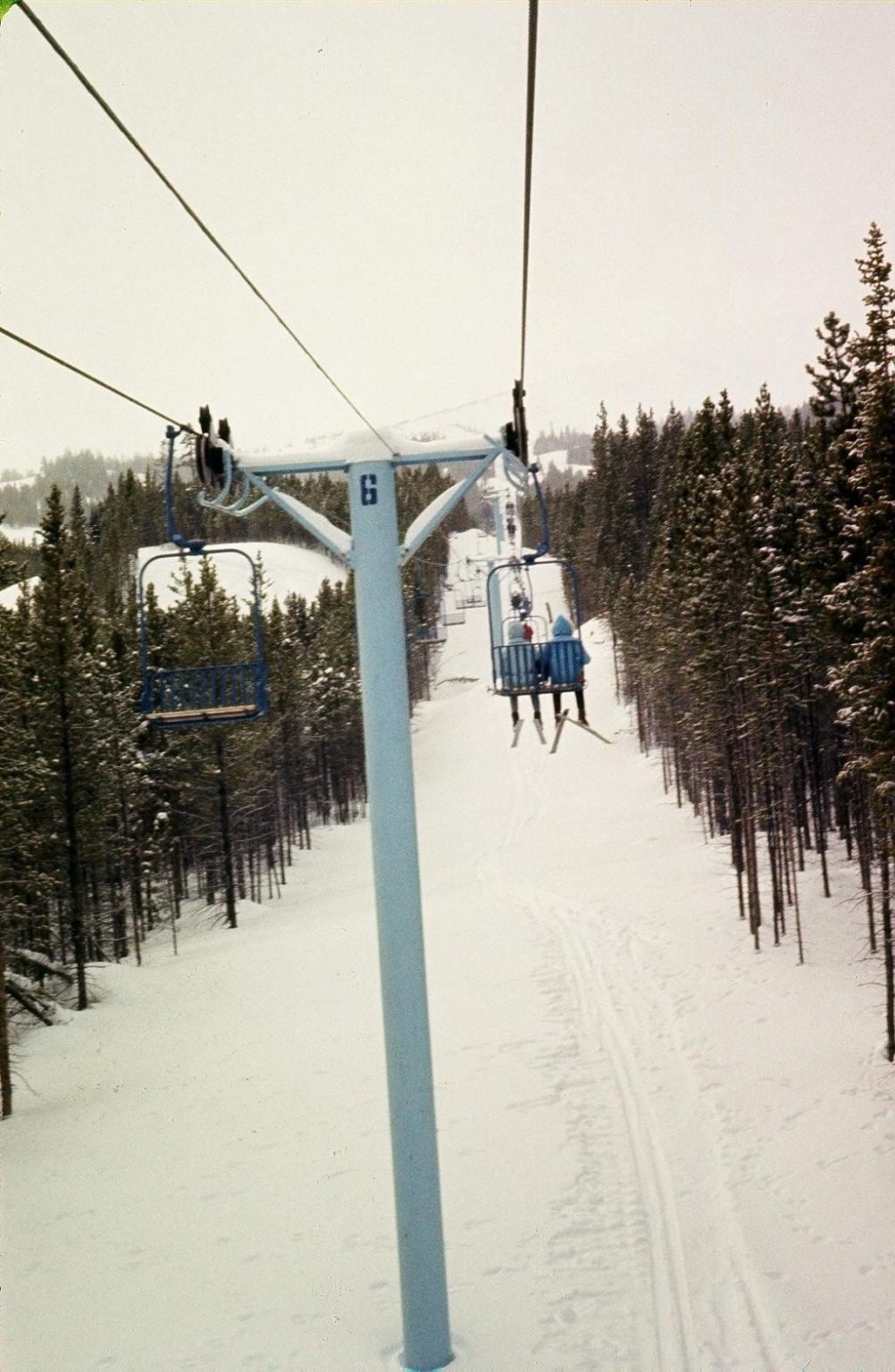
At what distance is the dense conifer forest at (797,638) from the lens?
47.6 feet

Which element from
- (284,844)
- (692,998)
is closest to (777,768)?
(692,998)

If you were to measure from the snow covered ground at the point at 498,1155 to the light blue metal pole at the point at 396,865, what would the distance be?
80.6 inches

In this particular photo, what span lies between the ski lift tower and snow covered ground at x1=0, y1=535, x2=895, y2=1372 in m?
2.15

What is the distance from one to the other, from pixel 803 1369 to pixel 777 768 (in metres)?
16.1

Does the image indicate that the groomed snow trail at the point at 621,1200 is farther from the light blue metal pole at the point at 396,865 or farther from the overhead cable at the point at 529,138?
the overhead cable at the point at 529,138

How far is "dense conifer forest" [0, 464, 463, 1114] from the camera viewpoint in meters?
19.4

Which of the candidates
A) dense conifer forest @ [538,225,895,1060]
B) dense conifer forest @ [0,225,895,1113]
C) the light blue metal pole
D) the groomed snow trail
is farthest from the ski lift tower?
dense conifer forest @ [538,225,895,1060]

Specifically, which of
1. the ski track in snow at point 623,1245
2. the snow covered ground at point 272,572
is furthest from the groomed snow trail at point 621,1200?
the snow covered ground at point 272,572

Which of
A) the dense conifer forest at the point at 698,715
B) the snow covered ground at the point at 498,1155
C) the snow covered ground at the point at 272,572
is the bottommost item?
the snow covered ground at the point at 498,1155

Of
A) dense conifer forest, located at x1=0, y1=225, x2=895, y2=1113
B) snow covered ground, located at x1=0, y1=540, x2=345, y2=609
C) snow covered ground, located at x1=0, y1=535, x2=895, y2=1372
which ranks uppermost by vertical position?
snow covered ground, located at x1=0, y1=540, x2=345, y2=609

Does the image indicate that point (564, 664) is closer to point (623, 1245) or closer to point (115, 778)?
point (623, 1245)

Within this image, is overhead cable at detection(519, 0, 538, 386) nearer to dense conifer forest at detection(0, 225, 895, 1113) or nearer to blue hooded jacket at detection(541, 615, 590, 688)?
→ blue hooded jacket at detection(541, 615, 590, 688)

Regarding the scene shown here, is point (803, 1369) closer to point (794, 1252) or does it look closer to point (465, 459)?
point (794, 1252)

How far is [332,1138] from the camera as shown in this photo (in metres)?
12.6
